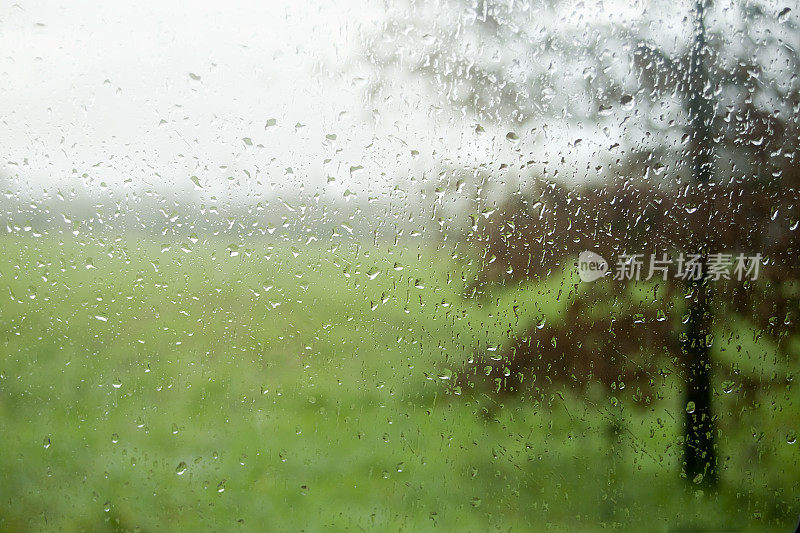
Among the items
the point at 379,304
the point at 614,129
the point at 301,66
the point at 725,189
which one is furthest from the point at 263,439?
the point at 725,189

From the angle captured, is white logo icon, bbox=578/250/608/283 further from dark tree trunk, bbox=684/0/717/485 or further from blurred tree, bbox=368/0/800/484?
dark tree trunk, bbox=684/0/717/485

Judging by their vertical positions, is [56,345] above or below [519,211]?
below

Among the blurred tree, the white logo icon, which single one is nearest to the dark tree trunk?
the blurred tree

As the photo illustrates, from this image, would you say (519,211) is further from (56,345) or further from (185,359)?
(56,345)

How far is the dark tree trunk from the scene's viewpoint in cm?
79

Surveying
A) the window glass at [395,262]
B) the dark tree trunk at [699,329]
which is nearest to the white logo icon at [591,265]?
the window glass at [395,262]

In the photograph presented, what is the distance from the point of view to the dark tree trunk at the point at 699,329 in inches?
30.9

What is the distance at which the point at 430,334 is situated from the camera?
788mm

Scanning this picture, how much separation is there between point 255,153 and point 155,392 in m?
0.41

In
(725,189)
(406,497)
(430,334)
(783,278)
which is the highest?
(725,189)

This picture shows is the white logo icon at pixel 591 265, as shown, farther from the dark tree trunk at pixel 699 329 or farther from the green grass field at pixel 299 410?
the dark tree trunk at pixel 699 329

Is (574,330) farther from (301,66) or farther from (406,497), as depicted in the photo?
(301,66)

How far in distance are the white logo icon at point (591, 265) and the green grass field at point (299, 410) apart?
0.03 metres

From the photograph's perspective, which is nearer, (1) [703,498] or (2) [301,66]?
(2) [301,66]
